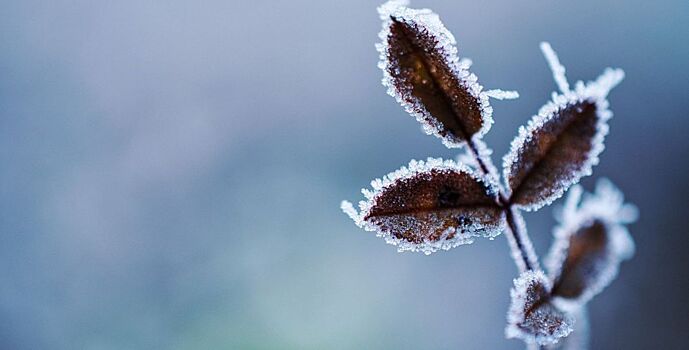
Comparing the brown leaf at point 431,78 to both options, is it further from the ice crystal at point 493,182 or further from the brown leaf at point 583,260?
the brown leaf at point 583,260

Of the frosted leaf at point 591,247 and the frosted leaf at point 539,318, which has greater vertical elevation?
the frosted leaf at point 591,247

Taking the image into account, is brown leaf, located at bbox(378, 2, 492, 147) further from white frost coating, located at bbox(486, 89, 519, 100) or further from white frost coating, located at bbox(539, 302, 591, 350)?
white frost coating, located at bbox(539, 302, 591, 350)

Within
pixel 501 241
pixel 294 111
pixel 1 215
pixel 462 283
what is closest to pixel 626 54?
pixel 501 241

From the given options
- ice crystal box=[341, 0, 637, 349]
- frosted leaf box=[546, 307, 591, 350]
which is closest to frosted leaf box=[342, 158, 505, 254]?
ice crystal box=[341, 0, 637, 349]

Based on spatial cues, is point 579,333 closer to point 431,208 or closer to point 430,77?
point 431,208

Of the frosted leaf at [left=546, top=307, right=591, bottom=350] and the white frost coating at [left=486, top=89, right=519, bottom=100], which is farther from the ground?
the white frost coating at [left=486, top=89, right=519, bottom=100]

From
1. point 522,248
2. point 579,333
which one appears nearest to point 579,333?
point 579,333

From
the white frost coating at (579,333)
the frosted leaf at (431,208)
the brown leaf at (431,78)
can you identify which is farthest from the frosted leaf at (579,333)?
the brown leaf at (431,78)
